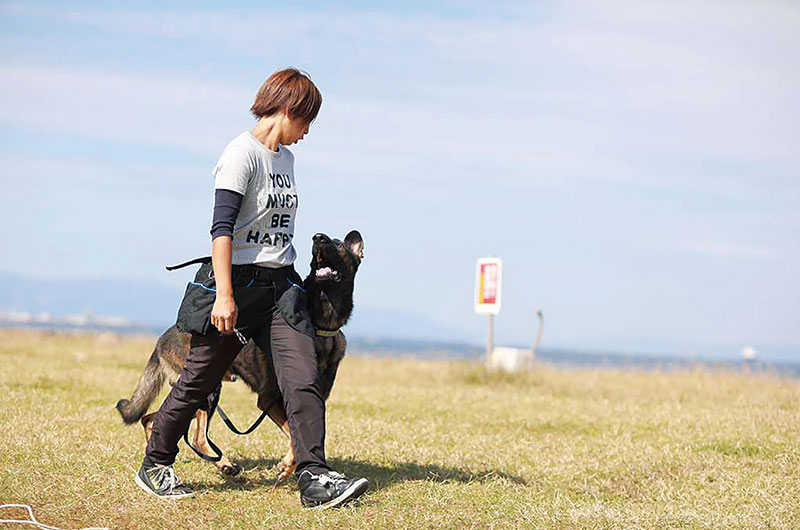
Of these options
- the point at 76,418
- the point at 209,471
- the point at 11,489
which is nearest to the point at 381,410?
the point at 76,418

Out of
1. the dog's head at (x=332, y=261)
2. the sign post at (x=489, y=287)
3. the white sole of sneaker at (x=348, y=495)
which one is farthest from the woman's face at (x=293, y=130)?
the sign post at (x=489, y=287)

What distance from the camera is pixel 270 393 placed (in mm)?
6512

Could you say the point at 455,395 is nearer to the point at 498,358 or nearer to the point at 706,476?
the point at 498,358

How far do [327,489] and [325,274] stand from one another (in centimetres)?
140

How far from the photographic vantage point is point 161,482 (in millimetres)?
5949

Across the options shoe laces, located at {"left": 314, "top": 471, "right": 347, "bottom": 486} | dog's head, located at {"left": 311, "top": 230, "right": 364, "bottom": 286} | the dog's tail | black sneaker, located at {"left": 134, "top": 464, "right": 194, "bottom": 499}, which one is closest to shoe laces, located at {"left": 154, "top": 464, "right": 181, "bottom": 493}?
black sneaker, located at {"left": 134, "top": 464, "right": 194, "bottom": 499}

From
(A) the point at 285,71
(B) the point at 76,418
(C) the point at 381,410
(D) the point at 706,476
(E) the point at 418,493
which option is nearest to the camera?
(A) the point at 285,71

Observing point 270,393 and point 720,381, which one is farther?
point 720,381

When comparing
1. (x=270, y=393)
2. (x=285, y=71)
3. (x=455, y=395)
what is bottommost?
(x=455, y=395)

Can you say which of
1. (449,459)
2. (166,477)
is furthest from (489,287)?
(166,477)

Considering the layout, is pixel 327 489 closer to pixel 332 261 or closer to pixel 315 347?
pixel 315 347

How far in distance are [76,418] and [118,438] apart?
3.69 feet

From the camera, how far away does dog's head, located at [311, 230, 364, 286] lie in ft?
20.0

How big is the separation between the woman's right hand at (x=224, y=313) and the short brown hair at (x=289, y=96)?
1198 mm
